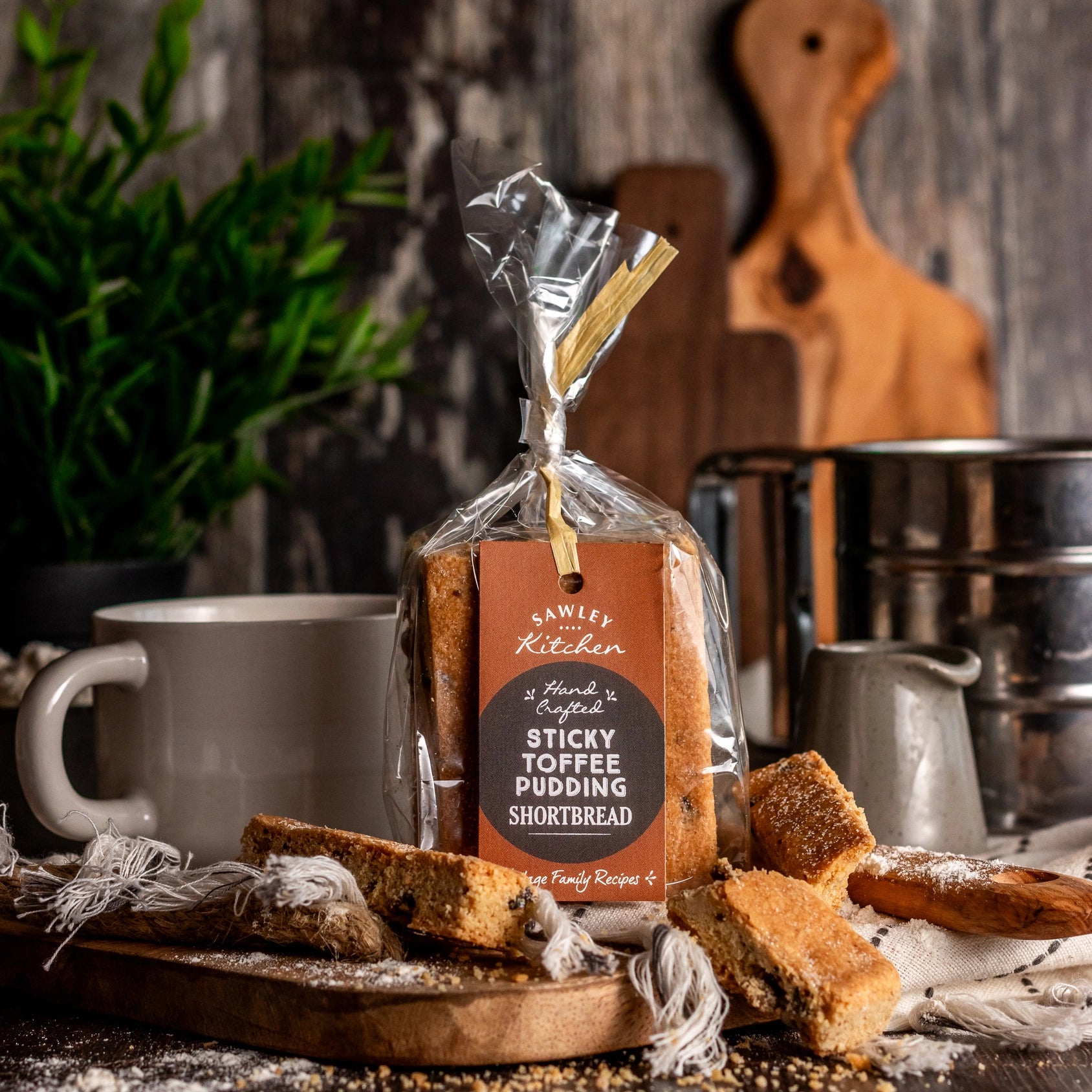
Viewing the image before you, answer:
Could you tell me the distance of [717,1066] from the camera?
1.59ft

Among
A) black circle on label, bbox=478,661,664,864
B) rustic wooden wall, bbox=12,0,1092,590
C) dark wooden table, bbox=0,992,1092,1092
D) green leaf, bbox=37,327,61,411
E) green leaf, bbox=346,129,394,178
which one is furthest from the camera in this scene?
rustic wooden wall, bbox=12,0,1092,590

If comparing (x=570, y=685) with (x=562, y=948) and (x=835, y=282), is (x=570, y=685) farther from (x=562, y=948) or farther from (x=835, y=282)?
(x=835, y=282)

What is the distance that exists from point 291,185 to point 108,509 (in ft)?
1.20

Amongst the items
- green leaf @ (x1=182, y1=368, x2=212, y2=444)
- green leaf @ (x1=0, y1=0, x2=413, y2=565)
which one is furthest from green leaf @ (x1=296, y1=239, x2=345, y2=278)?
green leaf @ (x1=182, y1=368, x2=212, y2=444)

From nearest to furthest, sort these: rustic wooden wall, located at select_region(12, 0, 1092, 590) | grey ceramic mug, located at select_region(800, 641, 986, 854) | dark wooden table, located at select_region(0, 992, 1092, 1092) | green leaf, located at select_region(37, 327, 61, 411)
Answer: dark wooden table, located at select_region(0, 992, 1092, 1092), grey ceramic mug, located at select_region(800, 641, 986, 854), green leaf, located at select_region(37, 327, 61, 411), rustic wooden wall, located at select_region(12, 0, 1092, 590)

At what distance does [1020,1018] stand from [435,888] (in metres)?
0.28

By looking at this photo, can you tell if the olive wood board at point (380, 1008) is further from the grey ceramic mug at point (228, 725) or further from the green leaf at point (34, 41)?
the green leaf at point (34, 41)

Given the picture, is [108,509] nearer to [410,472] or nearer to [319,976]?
[410,472]

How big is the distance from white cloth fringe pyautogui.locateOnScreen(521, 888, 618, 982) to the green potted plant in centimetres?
64

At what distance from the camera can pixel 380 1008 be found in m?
0.49

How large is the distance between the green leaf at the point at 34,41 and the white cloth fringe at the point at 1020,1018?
1.18m

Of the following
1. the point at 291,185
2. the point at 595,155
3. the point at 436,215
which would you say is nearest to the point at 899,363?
the point at 595,155

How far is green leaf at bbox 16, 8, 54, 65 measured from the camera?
119 cm

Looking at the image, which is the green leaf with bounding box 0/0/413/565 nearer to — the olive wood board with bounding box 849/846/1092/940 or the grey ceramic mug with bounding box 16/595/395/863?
the grey ceramic mug with bounding box 16/595/395/863
